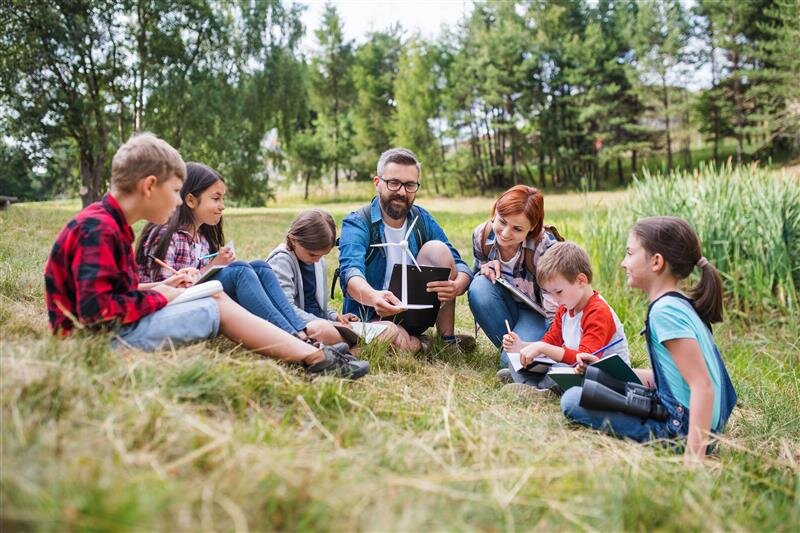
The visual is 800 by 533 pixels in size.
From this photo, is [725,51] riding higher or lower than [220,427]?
higher

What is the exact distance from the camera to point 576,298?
10.3 ft

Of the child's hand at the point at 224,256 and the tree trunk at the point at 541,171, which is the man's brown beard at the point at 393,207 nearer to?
the child's hand at the point at 224,256

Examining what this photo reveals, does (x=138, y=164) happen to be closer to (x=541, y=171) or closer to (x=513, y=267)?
(x=513, y=267)

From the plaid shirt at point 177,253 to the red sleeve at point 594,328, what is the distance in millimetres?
2015

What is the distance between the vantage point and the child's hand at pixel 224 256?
125 inches

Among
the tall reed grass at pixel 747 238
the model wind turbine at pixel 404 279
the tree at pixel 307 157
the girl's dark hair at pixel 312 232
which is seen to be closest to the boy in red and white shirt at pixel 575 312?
the model wind turbine at pixel 404 279

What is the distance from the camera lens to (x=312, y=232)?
11.5ft

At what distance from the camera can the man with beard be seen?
3.71m

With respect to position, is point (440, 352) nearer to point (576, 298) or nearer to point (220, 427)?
point (576, 298)

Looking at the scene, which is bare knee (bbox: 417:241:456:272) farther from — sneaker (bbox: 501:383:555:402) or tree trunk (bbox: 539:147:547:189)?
tree trunk (bbox: 539:147:547:189)

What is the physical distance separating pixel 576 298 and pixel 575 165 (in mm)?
34134

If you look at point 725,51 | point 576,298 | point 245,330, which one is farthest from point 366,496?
point 725,51

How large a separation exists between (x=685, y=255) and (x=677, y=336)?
0.38 metres

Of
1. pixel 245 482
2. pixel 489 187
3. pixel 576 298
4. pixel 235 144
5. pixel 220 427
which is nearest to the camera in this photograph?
pixel 245 482
